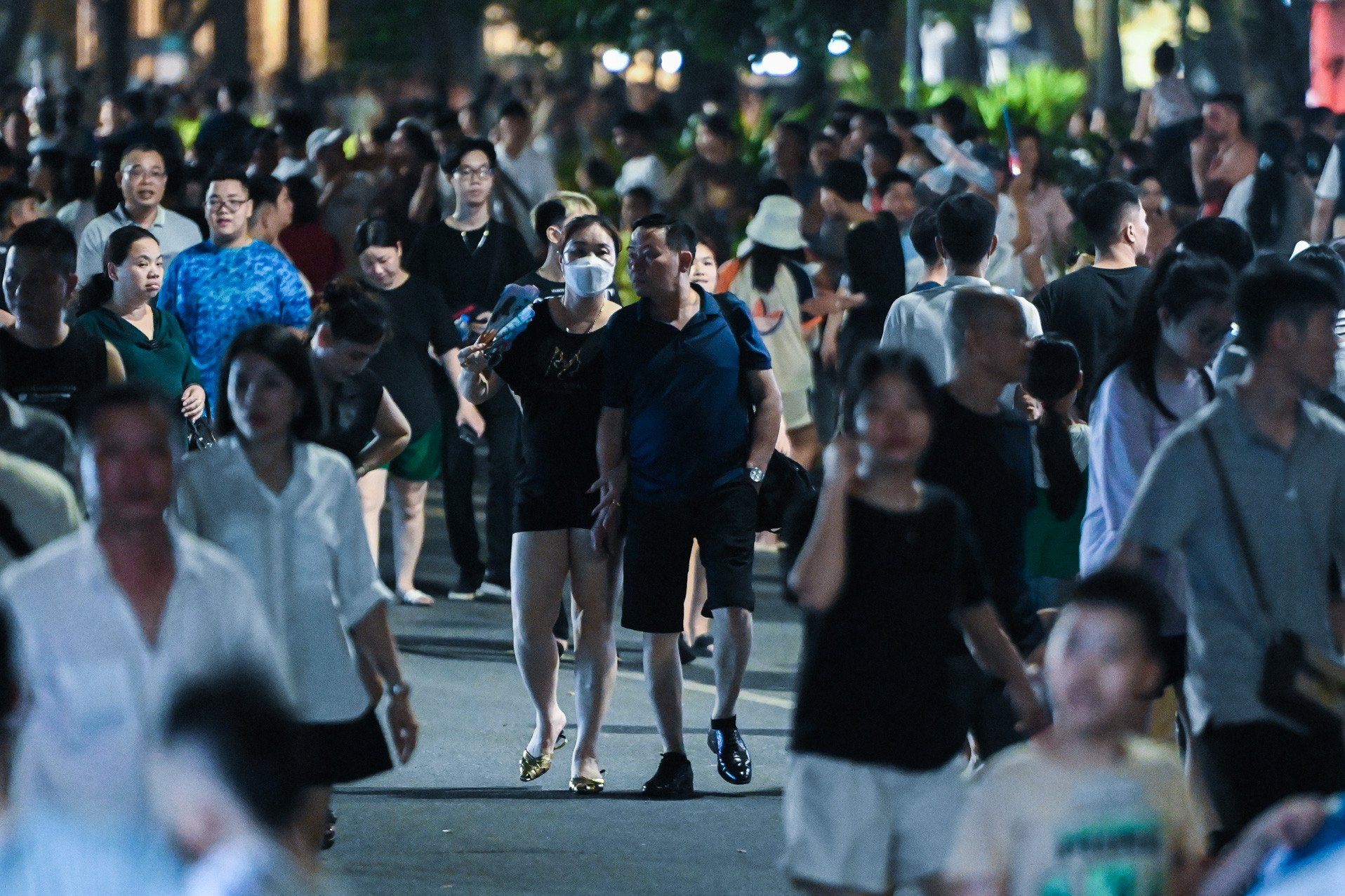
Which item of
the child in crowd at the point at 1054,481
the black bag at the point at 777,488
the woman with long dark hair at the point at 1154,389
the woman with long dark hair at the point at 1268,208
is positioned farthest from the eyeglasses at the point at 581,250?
the woman with long dark hair at the point at 1268,208

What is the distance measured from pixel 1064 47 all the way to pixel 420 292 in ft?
108

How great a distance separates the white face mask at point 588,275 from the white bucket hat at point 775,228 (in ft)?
14.2

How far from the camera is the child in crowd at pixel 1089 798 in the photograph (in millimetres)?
4410

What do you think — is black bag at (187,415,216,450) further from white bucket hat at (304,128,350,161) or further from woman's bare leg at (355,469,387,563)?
white bucket hat at (304,128,350,161)

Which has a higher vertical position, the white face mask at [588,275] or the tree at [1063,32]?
the tree at [1063,32]

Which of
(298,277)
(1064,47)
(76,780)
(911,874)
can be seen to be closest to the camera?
(76,780)

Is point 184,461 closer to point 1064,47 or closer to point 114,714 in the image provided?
point 114,714

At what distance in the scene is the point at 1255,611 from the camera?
5.53 meters

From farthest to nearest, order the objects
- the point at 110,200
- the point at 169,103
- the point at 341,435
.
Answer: the point at 169,103
the point at 110,200
the point at 341,435

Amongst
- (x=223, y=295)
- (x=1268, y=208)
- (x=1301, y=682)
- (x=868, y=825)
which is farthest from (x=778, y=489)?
(x=1268, y=208)

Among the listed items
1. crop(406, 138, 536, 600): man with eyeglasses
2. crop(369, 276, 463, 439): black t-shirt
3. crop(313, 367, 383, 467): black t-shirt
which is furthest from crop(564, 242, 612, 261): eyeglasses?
crop(406, 138, 536, 600): man with eyeglasses

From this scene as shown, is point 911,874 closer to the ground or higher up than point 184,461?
closer to the ground

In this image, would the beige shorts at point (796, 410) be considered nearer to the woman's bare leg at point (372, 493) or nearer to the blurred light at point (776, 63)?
the woman's bare leg at point (372, 493)

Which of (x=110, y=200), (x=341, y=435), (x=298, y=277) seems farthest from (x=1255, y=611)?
(x=110, y=200)
